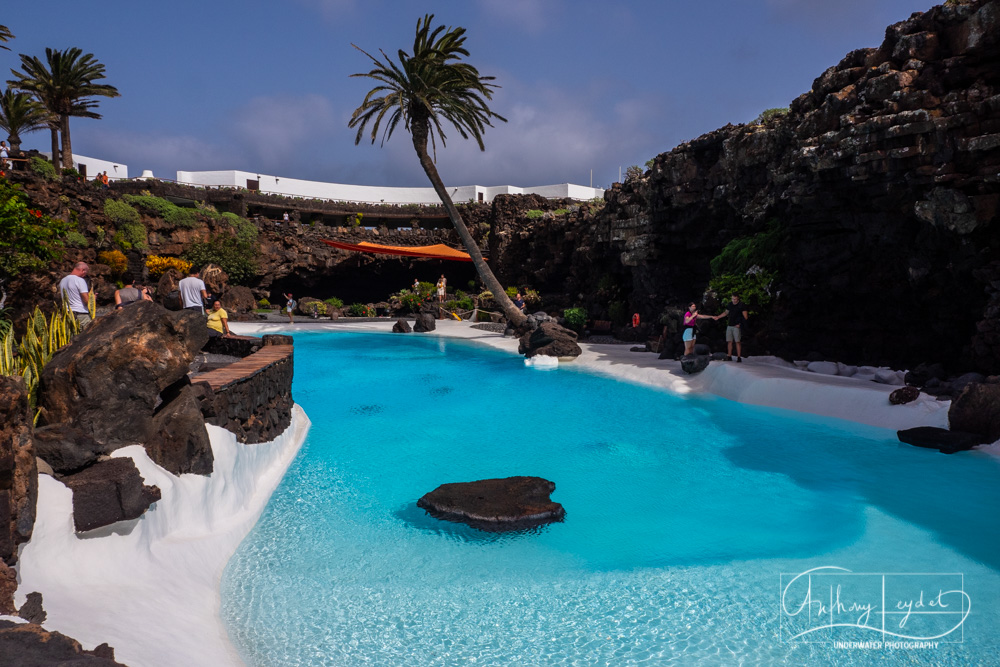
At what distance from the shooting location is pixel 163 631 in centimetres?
314

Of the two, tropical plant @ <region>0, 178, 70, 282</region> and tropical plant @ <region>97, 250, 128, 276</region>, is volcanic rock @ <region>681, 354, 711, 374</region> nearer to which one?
tropical plant @ <region>0, 178, 70, 282</region>

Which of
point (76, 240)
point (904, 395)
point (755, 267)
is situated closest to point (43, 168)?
point (76, 240)

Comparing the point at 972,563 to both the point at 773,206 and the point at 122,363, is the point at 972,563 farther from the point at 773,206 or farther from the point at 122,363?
the point at 773,206

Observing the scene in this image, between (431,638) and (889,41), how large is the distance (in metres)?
12.2

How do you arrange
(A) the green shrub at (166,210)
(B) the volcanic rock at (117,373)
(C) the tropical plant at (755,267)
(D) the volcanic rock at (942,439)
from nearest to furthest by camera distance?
Result: (B) the volcanic rock at (117,373), (D) the volcanic rock at (942,439), (C) the tropical plant at (755,267), (A) the green shrub at (166,210)

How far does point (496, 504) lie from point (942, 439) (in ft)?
20.3

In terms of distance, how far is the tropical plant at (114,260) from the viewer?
24047 millimetres

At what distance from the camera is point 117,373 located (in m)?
4.11

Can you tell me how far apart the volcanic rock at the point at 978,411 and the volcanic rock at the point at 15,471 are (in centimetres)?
990

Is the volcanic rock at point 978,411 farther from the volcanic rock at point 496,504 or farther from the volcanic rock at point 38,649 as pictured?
the volcanic rock at point 38,649

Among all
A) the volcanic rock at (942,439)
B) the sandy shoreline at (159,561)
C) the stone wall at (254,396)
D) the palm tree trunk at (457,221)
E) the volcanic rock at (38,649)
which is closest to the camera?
the volcanic rock at (38,649)

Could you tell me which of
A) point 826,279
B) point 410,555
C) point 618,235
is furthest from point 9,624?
point 618,235

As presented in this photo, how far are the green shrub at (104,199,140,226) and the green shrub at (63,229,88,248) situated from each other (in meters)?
1.90

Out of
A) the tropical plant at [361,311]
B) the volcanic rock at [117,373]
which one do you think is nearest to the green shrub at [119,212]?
the tropical plant at [361,311]
